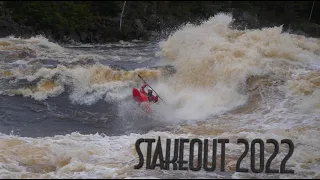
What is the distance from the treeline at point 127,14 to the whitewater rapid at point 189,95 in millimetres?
7922

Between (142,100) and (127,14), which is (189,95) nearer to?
(142,100)

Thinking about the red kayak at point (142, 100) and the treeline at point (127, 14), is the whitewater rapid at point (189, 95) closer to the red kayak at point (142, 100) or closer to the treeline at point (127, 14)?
the red kayak at point (142, 100)

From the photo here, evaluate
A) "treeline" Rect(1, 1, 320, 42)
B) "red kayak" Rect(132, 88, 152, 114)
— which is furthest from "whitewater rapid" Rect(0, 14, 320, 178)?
"treeline" Rect(1, 1, 320, 42)

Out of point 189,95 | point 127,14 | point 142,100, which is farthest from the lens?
point 127,14

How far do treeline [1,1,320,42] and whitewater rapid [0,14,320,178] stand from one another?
792 cm

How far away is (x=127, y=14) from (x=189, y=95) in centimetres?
1916

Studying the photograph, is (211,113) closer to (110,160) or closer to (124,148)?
(124,148)

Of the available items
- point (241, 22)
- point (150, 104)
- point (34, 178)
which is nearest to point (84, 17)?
point (241, 22)

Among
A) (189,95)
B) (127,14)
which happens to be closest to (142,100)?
(189,95)

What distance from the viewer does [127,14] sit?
3000 centimetres

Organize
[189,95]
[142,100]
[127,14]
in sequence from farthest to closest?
[127,14] → [189,95] → [142,100]

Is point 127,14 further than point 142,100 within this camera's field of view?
Yes

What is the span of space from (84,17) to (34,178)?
21.9 meters

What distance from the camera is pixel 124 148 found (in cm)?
834
